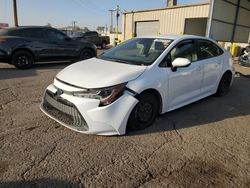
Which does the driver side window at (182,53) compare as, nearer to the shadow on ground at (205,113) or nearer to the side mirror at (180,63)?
the side mirror at (180,63)

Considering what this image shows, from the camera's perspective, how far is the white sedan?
3.11m

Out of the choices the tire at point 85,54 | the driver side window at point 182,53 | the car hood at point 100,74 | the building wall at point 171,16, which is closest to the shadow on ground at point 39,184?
the car hood at point 100,74

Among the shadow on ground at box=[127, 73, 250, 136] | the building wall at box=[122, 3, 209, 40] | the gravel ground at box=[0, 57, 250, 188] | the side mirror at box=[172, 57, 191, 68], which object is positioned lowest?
the gravel ground at box=[0, 57, 250, 188]

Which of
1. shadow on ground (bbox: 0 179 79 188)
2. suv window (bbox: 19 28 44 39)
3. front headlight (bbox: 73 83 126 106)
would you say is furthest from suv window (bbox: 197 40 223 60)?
suv window (bbox: 19 28 44 39)

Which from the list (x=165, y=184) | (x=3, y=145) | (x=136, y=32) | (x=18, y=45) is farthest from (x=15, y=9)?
(x=165, y=184)

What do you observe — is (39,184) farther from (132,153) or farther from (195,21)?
(195,21)

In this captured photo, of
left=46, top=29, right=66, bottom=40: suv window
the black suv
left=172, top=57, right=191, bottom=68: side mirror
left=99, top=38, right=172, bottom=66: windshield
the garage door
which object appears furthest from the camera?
the garage door

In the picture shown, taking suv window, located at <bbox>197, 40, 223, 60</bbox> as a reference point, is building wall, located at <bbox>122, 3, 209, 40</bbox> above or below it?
above

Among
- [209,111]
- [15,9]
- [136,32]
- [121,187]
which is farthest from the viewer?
[15,9]

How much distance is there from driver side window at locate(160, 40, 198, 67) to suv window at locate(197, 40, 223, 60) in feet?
0.76

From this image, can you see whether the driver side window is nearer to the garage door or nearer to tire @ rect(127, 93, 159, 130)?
tire @ rect(127, 93, 159, 130)

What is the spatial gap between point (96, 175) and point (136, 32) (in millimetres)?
20285

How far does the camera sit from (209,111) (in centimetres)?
465

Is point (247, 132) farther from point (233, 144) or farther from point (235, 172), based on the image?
point (235, 172)
